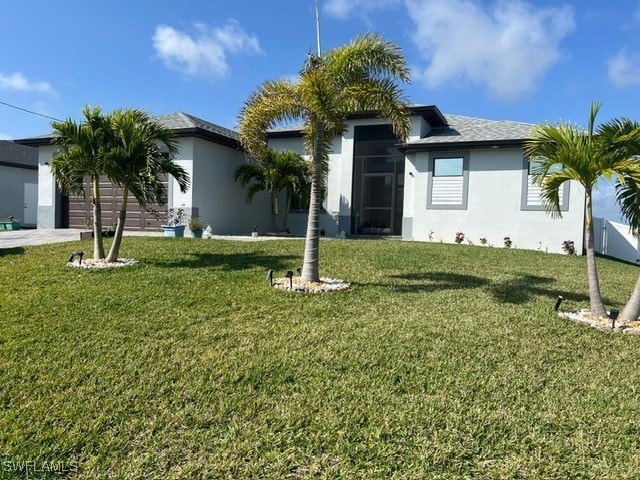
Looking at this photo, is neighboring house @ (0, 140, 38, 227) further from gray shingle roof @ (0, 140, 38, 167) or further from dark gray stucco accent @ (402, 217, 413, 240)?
dark gray stucco accent @ (402, 217, 413, 240)

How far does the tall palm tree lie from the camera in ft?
18.6

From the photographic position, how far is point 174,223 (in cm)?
1574

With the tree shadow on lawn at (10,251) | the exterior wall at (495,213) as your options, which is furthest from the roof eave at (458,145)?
the tree shadow on lawn at (10,251)

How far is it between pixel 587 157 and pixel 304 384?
4.68 meters

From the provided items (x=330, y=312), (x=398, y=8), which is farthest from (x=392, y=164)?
(x=330, y=312)

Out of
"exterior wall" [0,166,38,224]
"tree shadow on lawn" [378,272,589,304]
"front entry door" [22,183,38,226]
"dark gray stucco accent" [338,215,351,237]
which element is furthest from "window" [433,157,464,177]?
"exterior wall" [0,166,38,224]

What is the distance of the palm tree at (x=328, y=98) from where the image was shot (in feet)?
23.3

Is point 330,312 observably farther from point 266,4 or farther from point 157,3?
point 157,3

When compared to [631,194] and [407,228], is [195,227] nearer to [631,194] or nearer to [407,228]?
[407,228]

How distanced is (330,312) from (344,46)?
4.37 meters

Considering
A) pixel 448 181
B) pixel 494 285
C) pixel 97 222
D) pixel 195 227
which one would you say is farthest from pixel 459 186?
pixel 97 222

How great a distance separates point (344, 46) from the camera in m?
7.21

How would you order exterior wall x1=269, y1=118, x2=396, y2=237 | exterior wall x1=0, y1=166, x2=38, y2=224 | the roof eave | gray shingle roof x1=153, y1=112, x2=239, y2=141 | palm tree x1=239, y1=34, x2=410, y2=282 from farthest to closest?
exterior wall x1=0, y1=166, x2=38, y2=224
exterior wall x1=269, y1=118, x2=396, y2=237
gray shingle roof x1=153, y1=112, x2=239, y2=141
the roof eave
palm tree x1=239, y1=34, x2=410, y2=282

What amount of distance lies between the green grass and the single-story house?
27.7 ft
